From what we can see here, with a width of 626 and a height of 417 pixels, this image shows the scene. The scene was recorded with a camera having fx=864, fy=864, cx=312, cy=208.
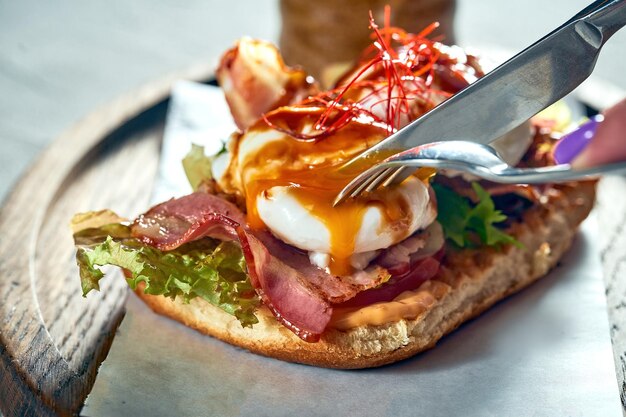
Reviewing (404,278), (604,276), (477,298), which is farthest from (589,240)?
(404,278)

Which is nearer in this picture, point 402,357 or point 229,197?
point 402,357

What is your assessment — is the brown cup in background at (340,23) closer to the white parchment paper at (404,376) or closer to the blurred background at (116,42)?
the blurred background at (116,42)

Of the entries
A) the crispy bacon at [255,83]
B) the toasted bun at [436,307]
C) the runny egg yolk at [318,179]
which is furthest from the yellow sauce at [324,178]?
the crispy bacon at [255,83]

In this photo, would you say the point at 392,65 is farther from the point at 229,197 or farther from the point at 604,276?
the point at 604,276

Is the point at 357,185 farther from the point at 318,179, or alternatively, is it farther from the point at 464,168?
the point at 464,168

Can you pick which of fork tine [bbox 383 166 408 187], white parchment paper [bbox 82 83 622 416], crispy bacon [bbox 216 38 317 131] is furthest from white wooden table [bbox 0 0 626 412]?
fork tine [bbox 383 166 408 187]

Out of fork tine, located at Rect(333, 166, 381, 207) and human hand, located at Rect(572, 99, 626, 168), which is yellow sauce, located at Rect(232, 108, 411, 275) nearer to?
fork tine, located at Rect(333, 166, 381, 207)
